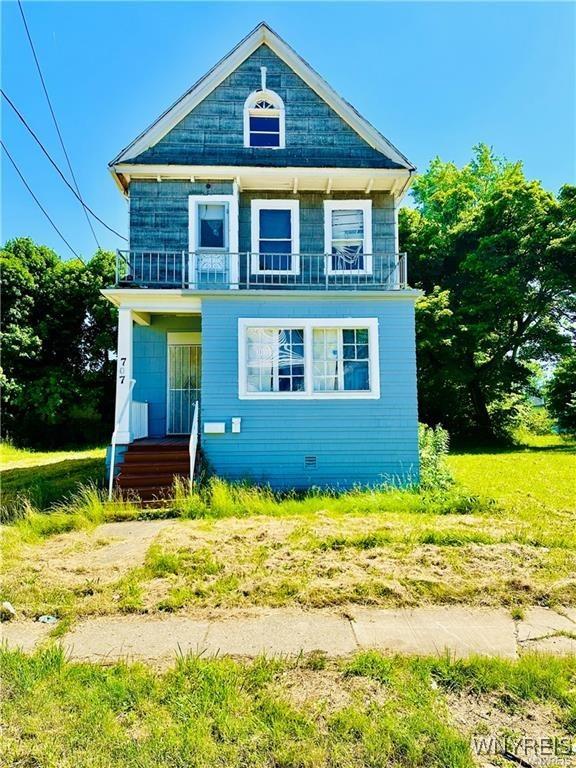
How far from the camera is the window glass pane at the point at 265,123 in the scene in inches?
464

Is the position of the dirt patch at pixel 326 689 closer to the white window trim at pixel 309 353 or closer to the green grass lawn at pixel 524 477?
the green grass lawn at pixel 524 477

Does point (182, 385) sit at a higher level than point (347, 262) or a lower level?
lower

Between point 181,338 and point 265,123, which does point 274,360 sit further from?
point 265,123

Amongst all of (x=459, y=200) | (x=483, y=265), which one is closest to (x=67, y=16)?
(x=483, y=265)

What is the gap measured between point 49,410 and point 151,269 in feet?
43.0

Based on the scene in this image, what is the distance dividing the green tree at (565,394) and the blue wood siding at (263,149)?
48.9 feet

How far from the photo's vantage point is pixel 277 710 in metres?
2.70

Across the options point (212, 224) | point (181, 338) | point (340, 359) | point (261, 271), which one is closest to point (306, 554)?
point (340, 359)

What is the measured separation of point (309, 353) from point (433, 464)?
3898mm

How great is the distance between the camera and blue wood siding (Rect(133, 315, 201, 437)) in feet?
37.9

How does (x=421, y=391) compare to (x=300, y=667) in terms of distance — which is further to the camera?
(x=421, y=391)

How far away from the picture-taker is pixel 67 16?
29.8 ft

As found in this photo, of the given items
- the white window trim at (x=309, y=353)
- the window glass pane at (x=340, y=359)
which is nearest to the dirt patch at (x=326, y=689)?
the white window trim at (x=309, y=353)

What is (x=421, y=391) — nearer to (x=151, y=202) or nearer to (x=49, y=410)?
(x=151, y=202)
